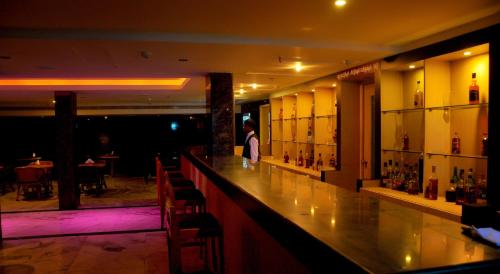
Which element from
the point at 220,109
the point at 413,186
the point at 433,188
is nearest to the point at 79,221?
the point at 220,109

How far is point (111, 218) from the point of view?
681cm

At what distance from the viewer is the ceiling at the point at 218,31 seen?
2.96 metres

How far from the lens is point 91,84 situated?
781cm

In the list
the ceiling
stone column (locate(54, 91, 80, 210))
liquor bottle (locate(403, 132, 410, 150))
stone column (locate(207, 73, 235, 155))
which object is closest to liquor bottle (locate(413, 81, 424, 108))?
liquor bottle (locate(403, 132, 410, 150))

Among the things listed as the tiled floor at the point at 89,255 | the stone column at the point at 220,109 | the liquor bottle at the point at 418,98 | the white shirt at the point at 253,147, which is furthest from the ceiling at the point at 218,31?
the tiled floor at the point at 89,255

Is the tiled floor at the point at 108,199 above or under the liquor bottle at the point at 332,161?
under

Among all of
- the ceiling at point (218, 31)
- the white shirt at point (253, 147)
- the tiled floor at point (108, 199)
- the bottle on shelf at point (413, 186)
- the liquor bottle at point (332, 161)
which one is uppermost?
the ceiling at point (218, 31)

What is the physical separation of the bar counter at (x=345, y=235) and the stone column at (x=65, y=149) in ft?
19.5

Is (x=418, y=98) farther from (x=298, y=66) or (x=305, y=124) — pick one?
(x=305, y=124)

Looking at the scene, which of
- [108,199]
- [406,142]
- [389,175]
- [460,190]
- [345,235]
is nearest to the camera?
[345,235]

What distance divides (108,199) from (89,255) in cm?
444

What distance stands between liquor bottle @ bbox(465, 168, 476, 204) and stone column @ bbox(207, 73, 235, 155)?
3305 mm

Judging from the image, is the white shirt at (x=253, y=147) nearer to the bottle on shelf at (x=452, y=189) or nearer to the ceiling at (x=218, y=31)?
the ceiling at (x=218, y=31)

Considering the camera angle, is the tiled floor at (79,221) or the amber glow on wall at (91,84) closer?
the tiled floor at (79,221)
